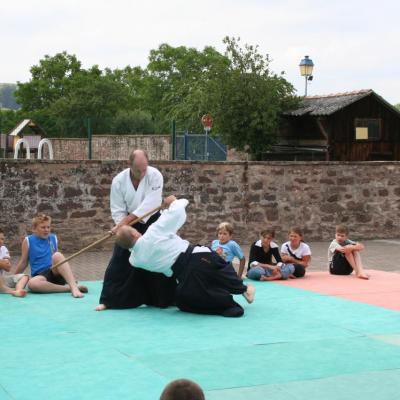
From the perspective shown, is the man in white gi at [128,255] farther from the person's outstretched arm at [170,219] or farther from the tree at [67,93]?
the tree at [67,93]

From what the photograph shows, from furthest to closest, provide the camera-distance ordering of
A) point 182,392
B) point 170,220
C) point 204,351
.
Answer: point 170,220 < point 204,351 < point 182,392

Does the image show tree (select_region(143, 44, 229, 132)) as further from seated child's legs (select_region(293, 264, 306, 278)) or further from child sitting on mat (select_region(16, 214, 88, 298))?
child sitting on mat (select_region(16, 214, 88, 298))

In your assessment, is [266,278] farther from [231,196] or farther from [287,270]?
[231,196]

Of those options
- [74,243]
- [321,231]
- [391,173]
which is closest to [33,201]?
[74,243]

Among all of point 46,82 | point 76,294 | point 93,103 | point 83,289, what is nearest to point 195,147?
point 83,289

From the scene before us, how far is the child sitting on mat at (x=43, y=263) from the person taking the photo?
33.8 ft

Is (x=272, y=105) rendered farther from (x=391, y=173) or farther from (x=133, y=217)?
(x=133, y=217)

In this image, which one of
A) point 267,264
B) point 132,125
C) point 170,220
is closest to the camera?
point 170,220

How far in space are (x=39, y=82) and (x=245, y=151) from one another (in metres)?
48.5

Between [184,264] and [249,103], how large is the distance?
17.8m

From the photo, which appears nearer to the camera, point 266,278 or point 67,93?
point 266,278

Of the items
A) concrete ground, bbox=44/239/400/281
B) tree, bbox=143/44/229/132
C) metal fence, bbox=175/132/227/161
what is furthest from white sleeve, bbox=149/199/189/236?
tree, bbox=143/44/229/132

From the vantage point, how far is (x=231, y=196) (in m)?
16.9

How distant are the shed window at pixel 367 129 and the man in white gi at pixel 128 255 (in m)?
16.8
